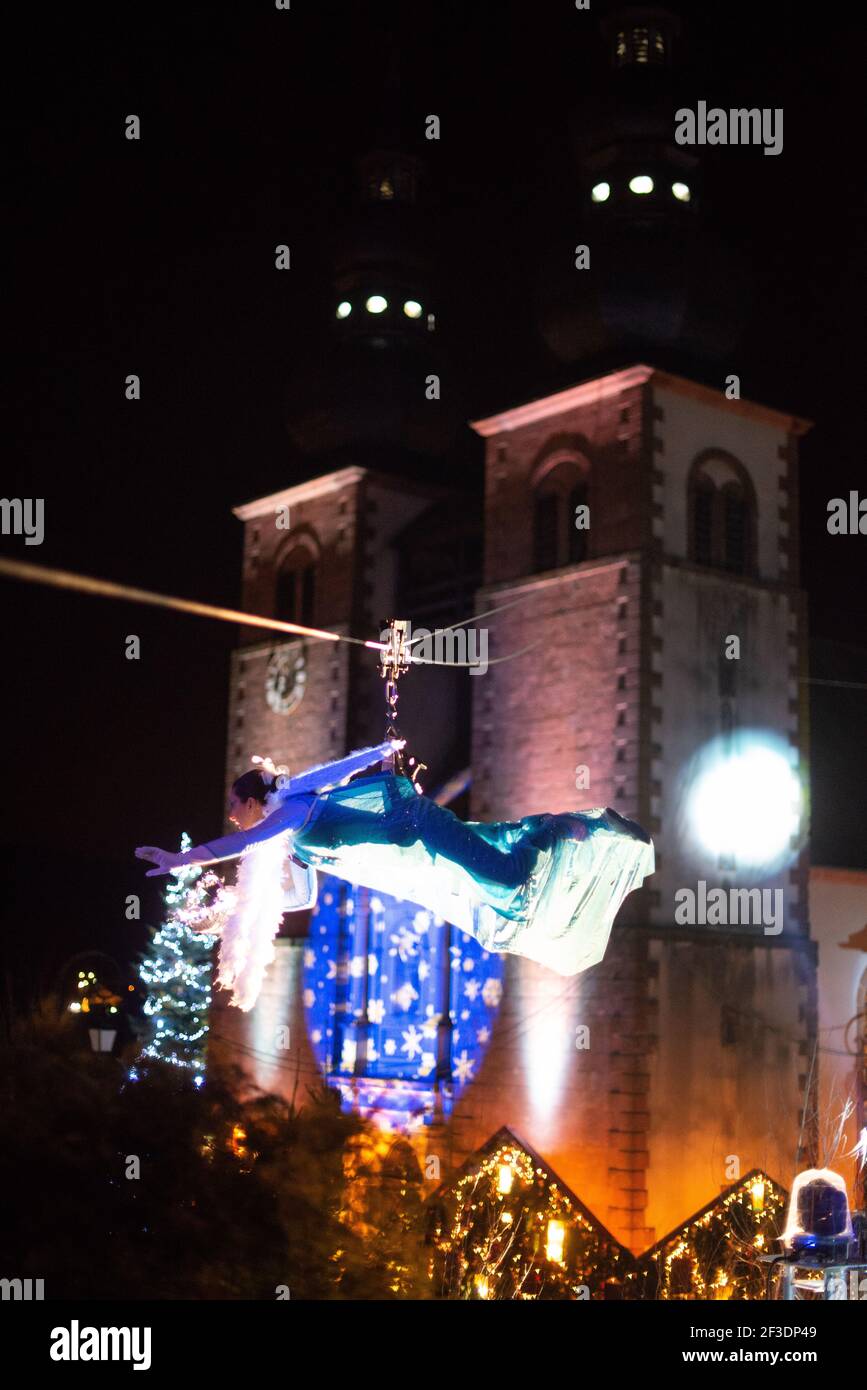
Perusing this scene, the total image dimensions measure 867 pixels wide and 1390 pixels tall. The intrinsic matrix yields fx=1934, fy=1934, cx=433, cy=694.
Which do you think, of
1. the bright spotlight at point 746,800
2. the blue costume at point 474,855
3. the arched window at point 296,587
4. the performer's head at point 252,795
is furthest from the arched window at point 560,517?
the performer's head at point 252,795

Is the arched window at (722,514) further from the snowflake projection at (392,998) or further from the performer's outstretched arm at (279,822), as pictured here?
the performer's outstretched arm at (279,822)

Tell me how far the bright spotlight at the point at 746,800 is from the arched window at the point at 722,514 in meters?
2.45

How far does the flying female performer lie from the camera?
31.4 ft

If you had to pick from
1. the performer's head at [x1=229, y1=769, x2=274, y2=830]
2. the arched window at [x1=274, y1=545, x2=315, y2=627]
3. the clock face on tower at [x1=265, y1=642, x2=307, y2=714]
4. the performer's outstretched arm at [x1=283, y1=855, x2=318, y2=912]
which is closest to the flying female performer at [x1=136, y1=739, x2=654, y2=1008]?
the performer's head at [x1=229, y1=769, x2=274, y2=830]

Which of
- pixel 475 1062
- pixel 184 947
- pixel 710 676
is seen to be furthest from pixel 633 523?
pixel 184 947

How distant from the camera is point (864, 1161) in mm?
20281

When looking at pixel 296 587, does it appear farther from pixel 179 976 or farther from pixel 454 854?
pixel 454 854

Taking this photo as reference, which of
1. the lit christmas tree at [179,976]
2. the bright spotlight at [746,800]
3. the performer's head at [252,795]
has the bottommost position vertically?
the performer's head at [252,795]

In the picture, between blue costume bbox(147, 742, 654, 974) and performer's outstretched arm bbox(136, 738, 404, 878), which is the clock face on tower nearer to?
A: performer's outstretched arm bbox(136, 738, 404, 878)

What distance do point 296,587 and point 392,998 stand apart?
26.6ft

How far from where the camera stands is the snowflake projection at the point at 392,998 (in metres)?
25.6

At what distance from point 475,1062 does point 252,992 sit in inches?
619

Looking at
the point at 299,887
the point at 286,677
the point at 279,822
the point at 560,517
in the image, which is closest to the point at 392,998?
the point at 286,677

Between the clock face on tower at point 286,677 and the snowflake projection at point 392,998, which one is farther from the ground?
the clock face on tower at point 286,677
